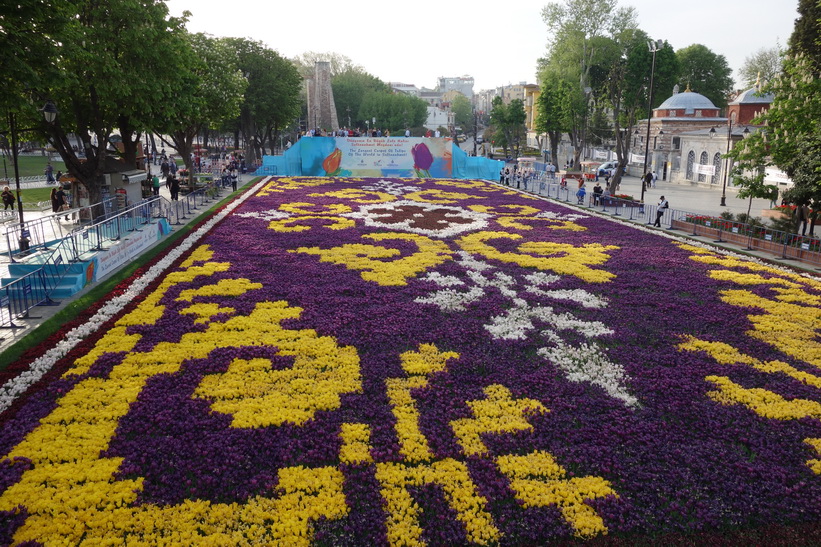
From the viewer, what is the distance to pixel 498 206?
3172cm

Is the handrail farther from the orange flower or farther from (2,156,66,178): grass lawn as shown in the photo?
(2,156,66,178): grass lawn

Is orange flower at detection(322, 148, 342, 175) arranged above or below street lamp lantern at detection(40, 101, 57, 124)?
below

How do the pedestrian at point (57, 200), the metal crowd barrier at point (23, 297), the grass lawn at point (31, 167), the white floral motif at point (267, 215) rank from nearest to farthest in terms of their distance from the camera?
the metal crowd barrier at point (23, 297)
the pedestrian at point (57, 200)
the white floral motif at point (267, 215)
the grass lawn at point (31, 167)

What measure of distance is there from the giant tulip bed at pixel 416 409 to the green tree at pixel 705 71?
73401 mm

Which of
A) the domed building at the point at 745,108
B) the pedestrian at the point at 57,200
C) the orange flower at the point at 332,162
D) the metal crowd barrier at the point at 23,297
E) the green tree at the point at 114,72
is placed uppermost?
the domed building at the point at 745,108

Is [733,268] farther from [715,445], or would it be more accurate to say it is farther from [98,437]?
[98,437]

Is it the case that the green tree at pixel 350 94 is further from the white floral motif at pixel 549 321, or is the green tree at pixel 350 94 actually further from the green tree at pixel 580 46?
the white floral motif at pixel 549 321

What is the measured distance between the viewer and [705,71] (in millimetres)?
78625

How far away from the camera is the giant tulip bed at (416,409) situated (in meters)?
6.42

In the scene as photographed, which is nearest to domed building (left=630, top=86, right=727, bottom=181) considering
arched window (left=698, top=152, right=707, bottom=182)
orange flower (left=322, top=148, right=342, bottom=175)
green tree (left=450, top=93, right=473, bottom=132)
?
arched window (left=698, top=152, right=707, bottom=182)

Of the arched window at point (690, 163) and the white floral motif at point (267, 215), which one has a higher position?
the arched window at point (690, 163)

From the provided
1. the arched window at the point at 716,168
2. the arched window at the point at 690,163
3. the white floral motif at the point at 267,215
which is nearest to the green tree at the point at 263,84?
the white floral motif at the point at 267,215

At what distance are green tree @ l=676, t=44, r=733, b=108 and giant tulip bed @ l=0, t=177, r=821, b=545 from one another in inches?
2890

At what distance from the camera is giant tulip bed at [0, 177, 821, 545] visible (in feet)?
21.1
